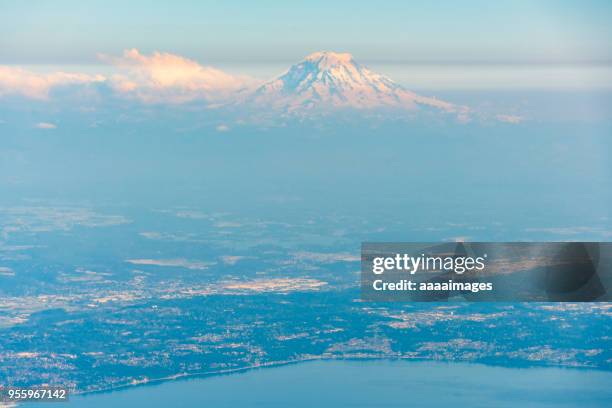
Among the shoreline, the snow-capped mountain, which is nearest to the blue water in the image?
the shoreline

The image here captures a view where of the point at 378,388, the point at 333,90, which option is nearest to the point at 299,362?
the point at 378,388

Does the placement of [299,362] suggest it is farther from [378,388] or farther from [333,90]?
[333,90]

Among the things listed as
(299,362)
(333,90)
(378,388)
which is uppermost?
(333,90)

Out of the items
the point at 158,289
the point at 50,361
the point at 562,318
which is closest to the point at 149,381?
the point at 50,361

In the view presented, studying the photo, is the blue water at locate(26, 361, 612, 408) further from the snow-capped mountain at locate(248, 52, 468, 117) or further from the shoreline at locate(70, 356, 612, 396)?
the snow-capped mountain at locate(248, 52, 468, 117)

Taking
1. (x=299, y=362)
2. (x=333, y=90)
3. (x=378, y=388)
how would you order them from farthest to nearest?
(x=333, y=90)
(x=299, y=362)
(x=378, y=388)

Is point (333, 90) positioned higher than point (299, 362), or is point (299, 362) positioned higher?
Result: point (333, 90)
